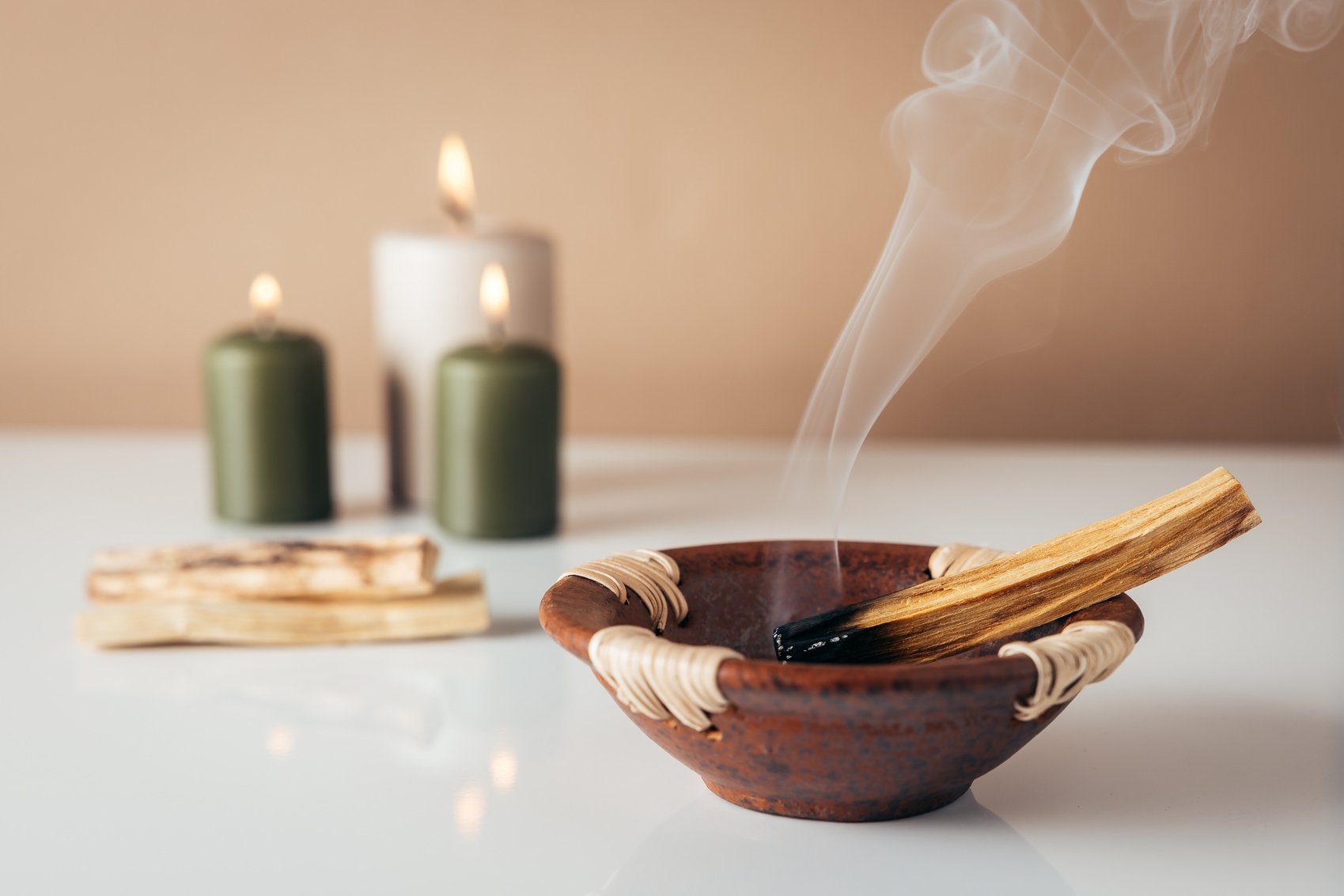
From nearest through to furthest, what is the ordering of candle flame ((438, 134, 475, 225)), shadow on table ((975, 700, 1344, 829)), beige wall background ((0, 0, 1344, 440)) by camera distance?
shadow on table ((975, 700, 1344, 829))
candle flame ((438, 134, 475, 225))
beige wall background ((0, 0, 1344, 440))

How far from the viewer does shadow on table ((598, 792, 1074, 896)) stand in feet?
1.58

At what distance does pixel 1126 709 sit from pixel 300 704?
1.34ft

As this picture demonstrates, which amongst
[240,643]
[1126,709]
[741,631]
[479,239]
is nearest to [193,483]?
[479,239]

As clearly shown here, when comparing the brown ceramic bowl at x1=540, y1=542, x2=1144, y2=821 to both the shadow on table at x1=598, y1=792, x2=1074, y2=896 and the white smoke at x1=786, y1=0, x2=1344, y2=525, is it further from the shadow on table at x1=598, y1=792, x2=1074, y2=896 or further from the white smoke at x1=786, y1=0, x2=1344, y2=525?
the white smoke at x1=786, y1=0, x2=1344, y2=525

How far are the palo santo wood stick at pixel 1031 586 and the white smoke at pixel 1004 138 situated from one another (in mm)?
93

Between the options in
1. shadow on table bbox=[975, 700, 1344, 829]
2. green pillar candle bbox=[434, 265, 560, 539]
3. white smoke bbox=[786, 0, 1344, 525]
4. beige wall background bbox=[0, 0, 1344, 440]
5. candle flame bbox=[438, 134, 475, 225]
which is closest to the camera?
shadow on table bbox=[975, 700, 1344, 829]

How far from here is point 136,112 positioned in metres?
1.44

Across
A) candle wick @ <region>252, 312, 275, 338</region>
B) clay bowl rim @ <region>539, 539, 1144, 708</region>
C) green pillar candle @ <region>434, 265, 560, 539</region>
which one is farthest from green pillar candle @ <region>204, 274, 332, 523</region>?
clay bowl rim @ <region>539, 539, 1144, 708</region>

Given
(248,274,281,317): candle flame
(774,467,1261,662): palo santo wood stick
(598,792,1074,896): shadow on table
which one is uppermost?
(248,274,281,317): candle flame

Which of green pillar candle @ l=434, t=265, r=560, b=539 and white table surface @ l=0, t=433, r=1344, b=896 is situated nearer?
white table surface @ l=0, t=433, r=1344, b=896

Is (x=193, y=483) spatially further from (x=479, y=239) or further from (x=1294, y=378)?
(x=1294, y=378)

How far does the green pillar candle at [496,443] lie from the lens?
0.99 m

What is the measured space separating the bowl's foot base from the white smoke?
6.9 inches

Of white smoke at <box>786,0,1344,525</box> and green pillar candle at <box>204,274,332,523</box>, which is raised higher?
white smoke at <box>786,0,1344,525</box>
